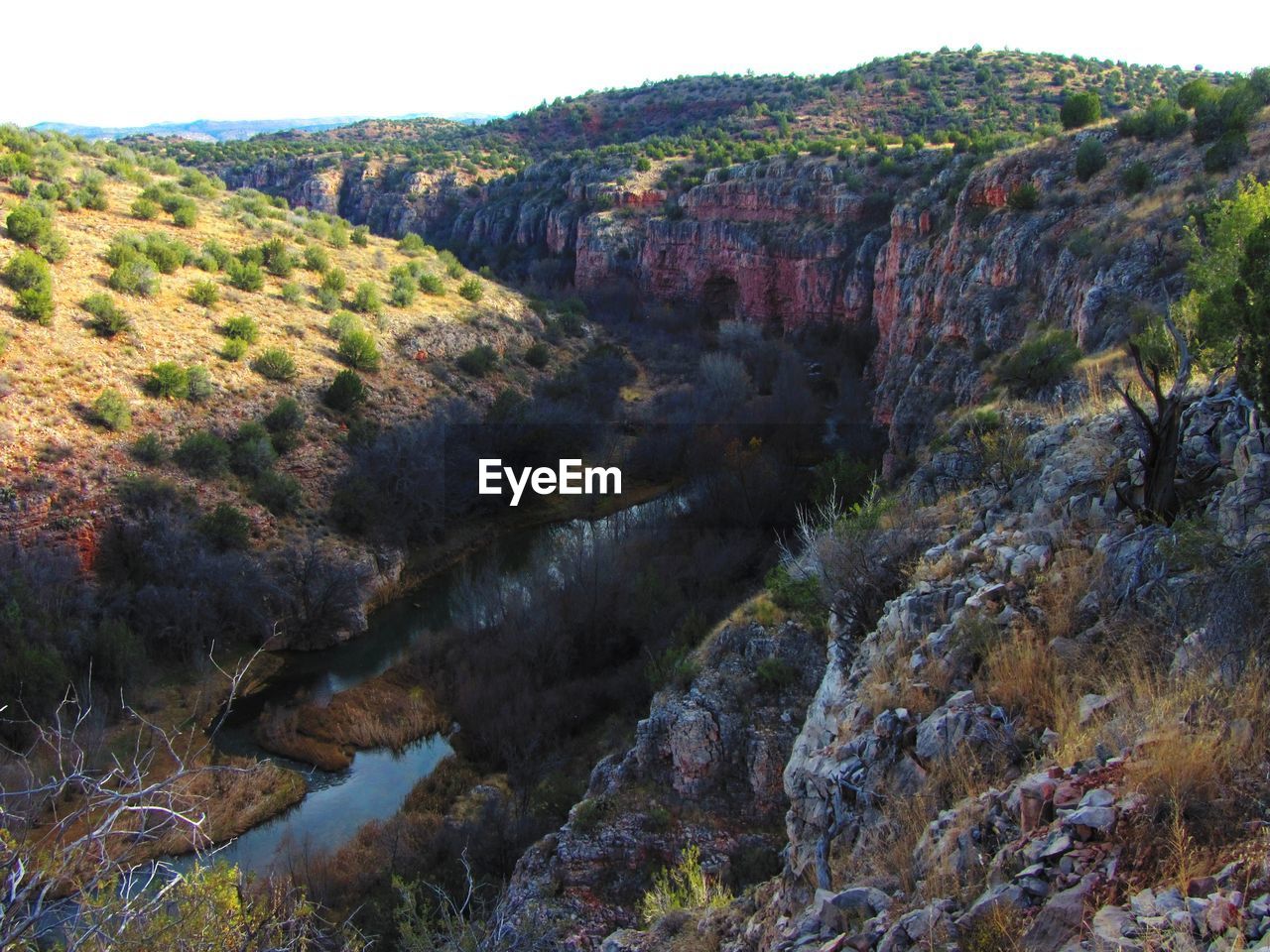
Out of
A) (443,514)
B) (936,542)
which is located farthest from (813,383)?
(936,542)

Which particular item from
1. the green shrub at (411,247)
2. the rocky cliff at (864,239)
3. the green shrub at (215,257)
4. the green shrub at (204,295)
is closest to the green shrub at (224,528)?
the green shrub at (204,295)

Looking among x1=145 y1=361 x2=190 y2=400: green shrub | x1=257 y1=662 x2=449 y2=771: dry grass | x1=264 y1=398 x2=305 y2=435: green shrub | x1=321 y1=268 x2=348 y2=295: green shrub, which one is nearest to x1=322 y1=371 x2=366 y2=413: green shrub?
x1=264 y1=398 x2=305 y2=435: green shrub

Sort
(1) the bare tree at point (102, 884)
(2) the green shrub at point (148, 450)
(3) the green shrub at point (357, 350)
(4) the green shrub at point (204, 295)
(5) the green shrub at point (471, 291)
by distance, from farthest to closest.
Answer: (5) the green shrub at point (471, 291), (3) the green shrub at point (357, 350), (4) the green shrub at point (204, 295), (2) the green shrub at point (148, 450), (1) the bare tree at point (102, 884)

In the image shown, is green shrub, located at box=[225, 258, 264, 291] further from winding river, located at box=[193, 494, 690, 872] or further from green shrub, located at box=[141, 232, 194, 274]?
winding river, located at box=[193, 494, 690, 872]

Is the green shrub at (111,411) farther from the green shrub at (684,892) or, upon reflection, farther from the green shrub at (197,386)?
the green shrub at (684,892)

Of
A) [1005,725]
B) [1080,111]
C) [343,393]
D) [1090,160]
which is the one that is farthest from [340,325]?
[1005,725]

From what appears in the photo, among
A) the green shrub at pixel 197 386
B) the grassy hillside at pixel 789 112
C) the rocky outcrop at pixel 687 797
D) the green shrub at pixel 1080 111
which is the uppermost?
the grassy hillside at pixel 789 112

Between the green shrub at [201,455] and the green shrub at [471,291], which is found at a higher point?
the green shrub at [471,291]
